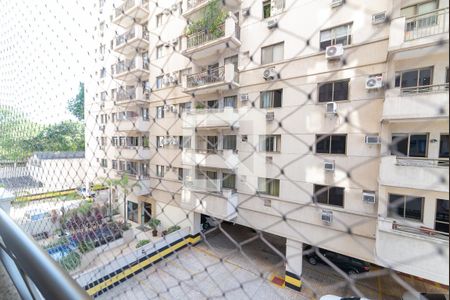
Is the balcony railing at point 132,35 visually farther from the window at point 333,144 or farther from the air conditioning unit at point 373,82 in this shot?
the air conditioning unit at point 373,82

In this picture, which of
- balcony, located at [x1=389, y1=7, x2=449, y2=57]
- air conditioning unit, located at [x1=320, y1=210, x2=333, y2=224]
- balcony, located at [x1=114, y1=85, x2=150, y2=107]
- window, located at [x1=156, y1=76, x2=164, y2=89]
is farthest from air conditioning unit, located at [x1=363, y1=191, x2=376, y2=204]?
window, located at [x1=156, y1=76, x2=164, y2=89]

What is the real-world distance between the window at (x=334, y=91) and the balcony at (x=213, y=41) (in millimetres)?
1206

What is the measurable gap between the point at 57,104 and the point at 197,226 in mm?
2629

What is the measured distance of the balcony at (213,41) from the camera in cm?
256

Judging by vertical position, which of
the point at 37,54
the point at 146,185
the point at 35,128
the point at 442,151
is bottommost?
the point at 146,185

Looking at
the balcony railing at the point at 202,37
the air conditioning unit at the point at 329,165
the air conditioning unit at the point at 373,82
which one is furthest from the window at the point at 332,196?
the balcony railing at the point at 202,37

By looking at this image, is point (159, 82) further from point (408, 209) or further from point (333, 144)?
point (408, 209)

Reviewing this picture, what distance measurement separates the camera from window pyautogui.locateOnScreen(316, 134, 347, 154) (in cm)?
215

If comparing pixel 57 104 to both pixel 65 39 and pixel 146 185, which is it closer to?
pixel 65 39

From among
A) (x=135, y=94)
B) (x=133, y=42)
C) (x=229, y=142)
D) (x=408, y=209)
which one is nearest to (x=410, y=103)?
(x=408, y=209)

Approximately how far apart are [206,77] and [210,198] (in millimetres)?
1640

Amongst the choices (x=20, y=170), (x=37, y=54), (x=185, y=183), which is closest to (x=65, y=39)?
(x=37, y=54)

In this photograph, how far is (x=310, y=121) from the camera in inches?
87.4

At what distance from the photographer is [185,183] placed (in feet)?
10.0
